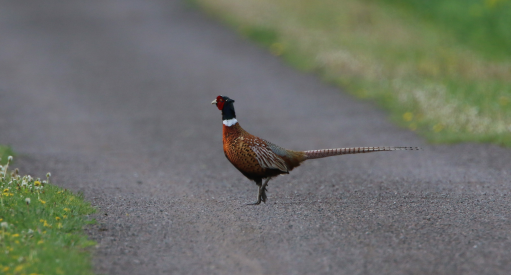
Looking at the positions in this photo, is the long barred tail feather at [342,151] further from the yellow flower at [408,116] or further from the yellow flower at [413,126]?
the yellow flower at [408,116]

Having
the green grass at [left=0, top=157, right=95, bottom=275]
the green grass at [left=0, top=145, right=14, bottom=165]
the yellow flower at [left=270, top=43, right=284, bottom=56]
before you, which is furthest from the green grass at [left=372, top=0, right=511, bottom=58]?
the green grass at [left=0, top=157, right=95, bottom=275]

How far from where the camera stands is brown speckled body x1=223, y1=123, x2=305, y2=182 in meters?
6.23

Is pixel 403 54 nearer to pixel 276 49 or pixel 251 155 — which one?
pixel 276 49

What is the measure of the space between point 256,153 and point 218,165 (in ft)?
10.9

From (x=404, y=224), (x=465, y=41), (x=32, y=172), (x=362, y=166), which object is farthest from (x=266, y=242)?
(x=465, y=41)

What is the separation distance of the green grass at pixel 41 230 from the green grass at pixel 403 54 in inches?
257

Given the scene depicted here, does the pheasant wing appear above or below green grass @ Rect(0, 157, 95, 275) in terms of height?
above

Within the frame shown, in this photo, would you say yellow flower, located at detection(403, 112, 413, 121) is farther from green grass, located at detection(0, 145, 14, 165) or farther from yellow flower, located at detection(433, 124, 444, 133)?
green grass, located at detection(0, 145, 14, 165)

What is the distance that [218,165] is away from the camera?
9.48 metres

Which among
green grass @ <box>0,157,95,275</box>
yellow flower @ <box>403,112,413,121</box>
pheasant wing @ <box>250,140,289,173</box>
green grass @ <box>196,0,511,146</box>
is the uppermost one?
green grass @ <box>196,0,511,146</box>

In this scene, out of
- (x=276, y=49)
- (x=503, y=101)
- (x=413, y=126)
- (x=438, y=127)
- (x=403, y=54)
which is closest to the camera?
(x=438, y=127)

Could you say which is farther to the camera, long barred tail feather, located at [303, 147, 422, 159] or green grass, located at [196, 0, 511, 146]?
green grass, located at [196, 0, 511, 146]

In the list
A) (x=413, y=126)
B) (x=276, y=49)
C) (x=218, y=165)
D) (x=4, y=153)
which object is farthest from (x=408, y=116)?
(x=4, y=153)

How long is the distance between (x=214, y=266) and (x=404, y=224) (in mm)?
1955
